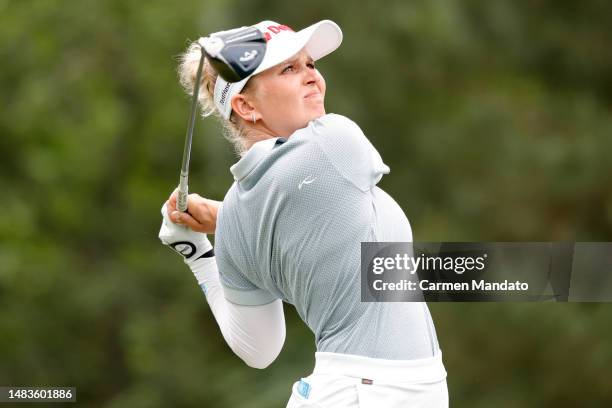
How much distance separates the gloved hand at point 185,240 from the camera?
3857mm

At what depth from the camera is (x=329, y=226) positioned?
319 centimetres

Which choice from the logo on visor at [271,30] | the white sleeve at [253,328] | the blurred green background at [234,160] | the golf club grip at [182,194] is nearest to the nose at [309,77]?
the logo on visor at [271,30]

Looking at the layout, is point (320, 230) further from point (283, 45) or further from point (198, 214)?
point (198, 214)

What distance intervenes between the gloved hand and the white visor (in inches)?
17.5

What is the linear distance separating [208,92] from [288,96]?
37cm

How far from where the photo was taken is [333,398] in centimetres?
319

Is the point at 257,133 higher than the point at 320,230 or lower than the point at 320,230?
higher

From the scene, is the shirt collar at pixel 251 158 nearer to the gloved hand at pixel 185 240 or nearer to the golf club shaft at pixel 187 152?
the golf club shaft at pixel 187 152

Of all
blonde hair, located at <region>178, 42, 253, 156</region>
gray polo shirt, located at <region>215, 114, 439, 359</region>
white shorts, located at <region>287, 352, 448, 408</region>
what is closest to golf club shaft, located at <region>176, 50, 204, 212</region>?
blonde hair, located at <region>178, 42, 253, 156</region>

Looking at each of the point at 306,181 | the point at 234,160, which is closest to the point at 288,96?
the point at 306,181

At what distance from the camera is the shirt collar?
3264 mm

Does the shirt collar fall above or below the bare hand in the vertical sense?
above

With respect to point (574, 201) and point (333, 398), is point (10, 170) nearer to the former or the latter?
point (574, 201)

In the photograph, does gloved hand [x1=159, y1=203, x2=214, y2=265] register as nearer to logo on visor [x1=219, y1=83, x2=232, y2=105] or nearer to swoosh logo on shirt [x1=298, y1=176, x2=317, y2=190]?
logo on visor [x1=219, y1=83, x2=232, y2=105]
